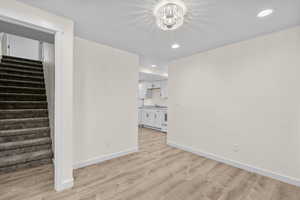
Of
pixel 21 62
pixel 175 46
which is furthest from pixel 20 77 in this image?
pixel 175 46

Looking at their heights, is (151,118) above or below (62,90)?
below

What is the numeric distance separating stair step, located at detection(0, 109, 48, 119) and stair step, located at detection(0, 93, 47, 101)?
49 cm

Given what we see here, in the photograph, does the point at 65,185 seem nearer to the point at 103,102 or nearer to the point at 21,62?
the point at 103,102

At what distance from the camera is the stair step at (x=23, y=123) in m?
2.68

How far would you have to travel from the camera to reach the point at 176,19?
60.9 inches

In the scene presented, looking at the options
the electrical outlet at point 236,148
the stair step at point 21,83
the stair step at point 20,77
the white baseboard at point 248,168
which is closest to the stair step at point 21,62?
the stair step at point 20,77

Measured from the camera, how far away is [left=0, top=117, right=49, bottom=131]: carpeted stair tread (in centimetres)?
268

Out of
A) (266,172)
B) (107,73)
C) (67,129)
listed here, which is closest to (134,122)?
(107,73)

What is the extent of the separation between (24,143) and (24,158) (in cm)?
32

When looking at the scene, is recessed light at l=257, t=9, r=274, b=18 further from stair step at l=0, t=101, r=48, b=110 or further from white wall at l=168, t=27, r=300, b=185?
stair step at l=0, t=101, r=48, b=110

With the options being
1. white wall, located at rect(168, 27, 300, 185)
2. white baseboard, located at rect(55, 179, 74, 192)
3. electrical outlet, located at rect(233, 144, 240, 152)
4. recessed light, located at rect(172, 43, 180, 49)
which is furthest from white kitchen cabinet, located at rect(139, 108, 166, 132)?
white baseboard, located at rect(55, 179, 74, 192)

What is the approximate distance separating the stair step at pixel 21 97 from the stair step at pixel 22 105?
0.71 feet

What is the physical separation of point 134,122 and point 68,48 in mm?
2137

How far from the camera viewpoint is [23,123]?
9.41ft
